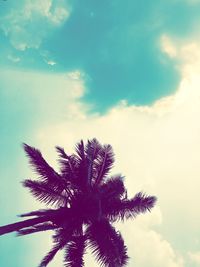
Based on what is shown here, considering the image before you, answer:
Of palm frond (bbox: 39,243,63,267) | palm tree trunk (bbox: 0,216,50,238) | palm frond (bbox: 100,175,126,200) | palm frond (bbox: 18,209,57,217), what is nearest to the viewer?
palm tree trunk (bbox: 0,216,50,238)

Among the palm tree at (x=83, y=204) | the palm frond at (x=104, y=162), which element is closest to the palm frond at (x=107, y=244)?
the palm tree at (x=83, y=204)

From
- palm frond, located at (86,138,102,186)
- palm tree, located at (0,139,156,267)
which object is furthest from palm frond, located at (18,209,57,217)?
palm frond, located at (86,138,102,186)

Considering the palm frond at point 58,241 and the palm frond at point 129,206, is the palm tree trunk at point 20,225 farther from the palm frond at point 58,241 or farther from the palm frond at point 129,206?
the palm frond at point 129,206

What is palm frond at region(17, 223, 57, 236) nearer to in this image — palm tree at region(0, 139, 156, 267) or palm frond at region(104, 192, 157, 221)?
palm tree at region(0, 139, 156, 267)

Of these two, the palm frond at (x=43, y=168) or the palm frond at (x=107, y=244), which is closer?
the palm frond at (x=107, y=244)

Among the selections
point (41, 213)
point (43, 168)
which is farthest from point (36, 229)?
point (43, 168)

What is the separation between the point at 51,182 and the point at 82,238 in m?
3.58

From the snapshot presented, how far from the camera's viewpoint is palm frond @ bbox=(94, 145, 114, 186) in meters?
24.4

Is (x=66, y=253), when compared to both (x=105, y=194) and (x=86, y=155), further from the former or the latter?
(x=86, y=155)

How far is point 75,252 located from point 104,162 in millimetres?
5591

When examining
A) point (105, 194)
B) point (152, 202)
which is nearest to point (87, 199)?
point (105, 194)

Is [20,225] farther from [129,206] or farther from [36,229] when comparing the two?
[129,206]

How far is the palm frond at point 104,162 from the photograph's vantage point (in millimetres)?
24391

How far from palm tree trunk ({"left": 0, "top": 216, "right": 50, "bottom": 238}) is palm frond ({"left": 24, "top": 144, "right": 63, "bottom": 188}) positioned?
2400 mm
